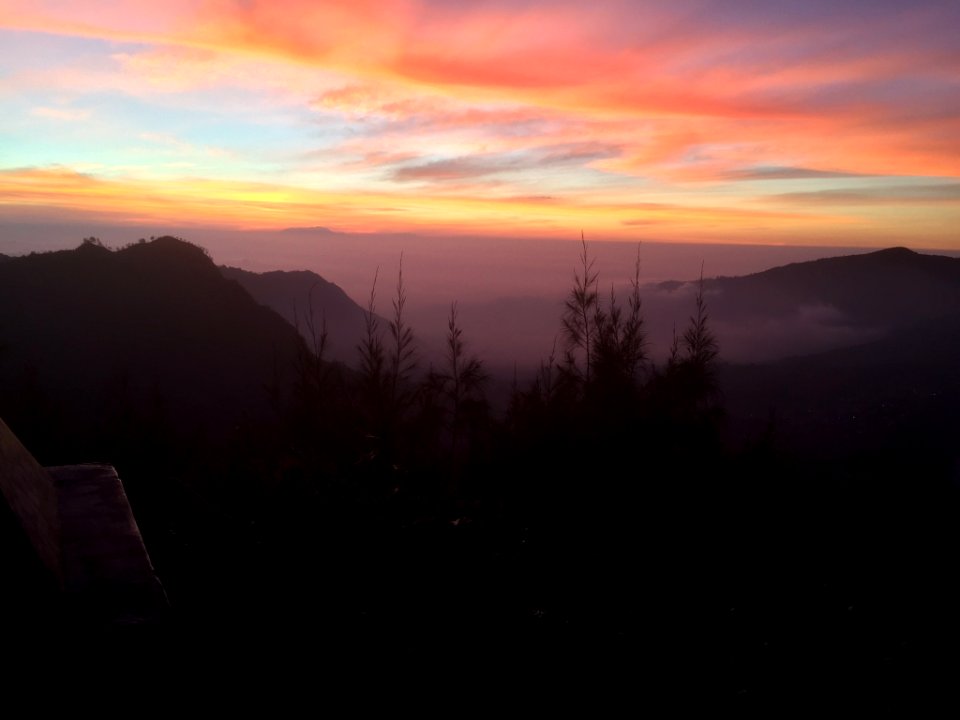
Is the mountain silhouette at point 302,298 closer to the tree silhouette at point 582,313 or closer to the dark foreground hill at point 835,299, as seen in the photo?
the tree silhouette at point 582,313

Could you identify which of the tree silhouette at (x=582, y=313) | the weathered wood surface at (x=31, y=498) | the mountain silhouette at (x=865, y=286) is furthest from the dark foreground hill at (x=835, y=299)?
the weathered wood surface at (x=31, y=498)

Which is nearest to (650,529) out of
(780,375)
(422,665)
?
(422,665)

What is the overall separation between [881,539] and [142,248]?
60.3 metres

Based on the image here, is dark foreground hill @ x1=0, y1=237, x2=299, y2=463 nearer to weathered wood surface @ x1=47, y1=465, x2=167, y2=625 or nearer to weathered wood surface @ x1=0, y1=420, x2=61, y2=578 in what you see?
weathered wood surface @ x1=47, y1=465, x2=167, y2=625

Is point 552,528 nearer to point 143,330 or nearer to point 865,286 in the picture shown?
point 143,330

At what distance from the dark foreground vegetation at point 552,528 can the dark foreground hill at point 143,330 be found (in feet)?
76.0

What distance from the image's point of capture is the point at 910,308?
17700 centimetres

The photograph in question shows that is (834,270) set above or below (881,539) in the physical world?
above

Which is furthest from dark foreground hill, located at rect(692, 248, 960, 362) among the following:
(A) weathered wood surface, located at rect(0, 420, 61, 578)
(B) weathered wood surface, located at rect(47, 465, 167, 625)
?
(A) weathered wood surface, located at rect(0, 420, 61, 578)

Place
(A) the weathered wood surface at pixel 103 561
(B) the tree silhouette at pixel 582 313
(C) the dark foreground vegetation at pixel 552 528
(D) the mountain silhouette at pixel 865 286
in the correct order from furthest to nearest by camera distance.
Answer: (D) the mountain silhouette at pixel 865 286, (B) the tree silhouette at pixel 582 313, (C) the dark foreground vegetation at pixel 552 528, (A) the weathered wood surface at pixel 103 561

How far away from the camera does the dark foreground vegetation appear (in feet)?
14.8

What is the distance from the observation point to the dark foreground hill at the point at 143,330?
1593 inches

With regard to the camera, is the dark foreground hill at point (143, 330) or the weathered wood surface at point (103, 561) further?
the dark foreground hill at point (143, 330)

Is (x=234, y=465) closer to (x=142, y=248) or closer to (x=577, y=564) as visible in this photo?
(x=577, y=564)
